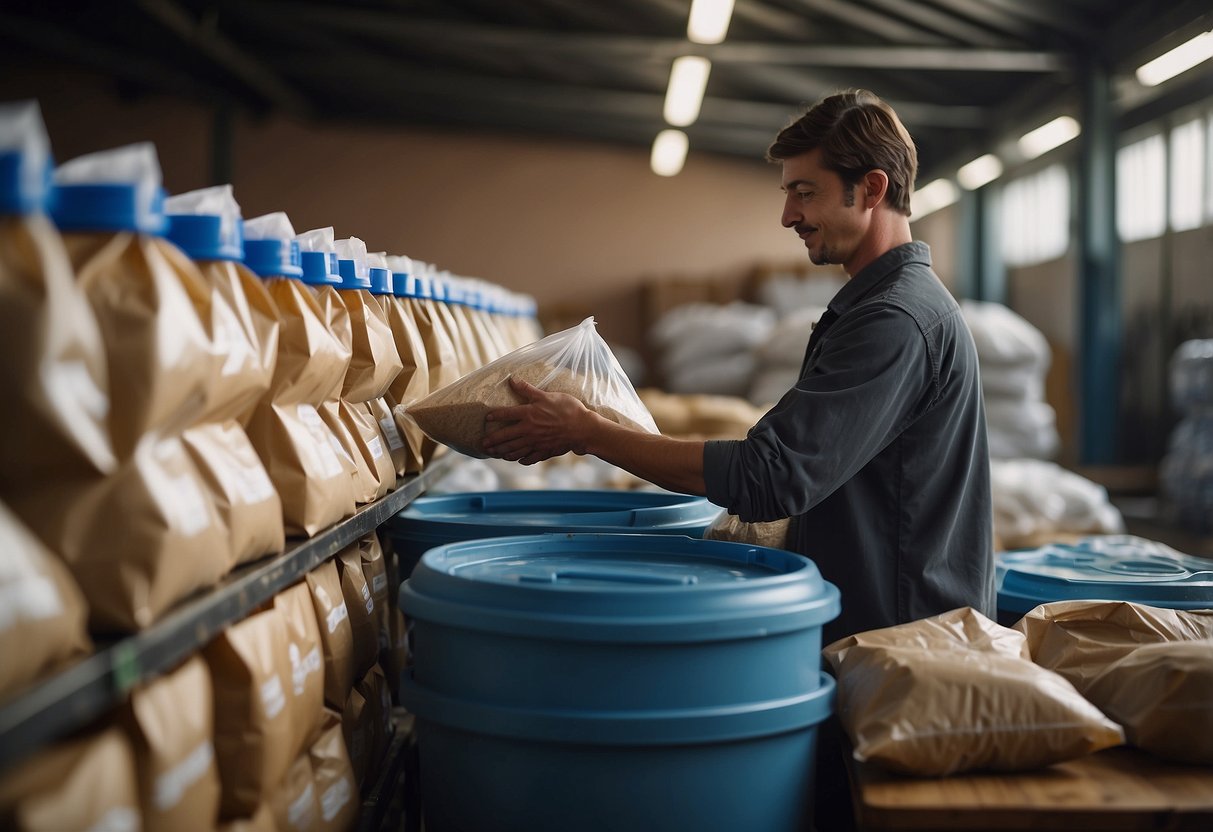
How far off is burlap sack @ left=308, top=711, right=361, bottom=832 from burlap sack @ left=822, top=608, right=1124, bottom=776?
741mm

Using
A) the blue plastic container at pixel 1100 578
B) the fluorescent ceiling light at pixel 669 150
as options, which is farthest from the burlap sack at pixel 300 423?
the fluorescent ceiling light at pixel 669 150

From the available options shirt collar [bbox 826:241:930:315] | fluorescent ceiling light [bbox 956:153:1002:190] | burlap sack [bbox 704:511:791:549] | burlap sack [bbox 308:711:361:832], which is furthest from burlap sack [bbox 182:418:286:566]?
fluorescent ceiling light [bbox 956:153:1002:190]

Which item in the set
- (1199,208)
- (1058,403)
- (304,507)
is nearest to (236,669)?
(304,507)

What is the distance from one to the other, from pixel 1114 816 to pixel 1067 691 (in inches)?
7.5

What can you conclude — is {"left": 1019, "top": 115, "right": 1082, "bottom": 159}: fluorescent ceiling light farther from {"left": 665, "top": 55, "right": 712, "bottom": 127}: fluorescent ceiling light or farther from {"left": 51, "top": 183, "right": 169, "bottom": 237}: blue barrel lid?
{"left": 51, "top": 183, "right": 169, "bottom": 237}: blue barrel lid

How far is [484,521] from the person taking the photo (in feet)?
7.84

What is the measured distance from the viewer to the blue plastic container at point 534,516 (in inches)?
91.0

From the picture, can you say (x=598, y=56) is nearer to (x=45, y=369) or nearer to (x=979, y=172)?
(x=979, y=172)

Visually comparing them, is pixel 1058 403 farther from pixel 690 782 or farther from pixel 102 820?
pixel 102 820

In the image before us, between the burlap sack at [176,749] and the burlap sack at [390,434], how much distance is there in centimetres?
96

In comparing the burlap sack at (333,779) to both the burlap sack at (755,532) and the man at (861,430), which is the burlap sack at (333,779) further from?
the burlap sack at (755,532)

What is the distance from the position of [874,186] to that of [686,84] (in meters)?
6.46

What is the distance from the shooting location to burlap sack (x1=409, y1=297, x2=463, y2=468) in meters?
2.61

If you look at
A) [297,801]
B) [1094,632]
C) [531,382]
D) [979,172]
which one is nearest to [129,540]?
[297,801]
